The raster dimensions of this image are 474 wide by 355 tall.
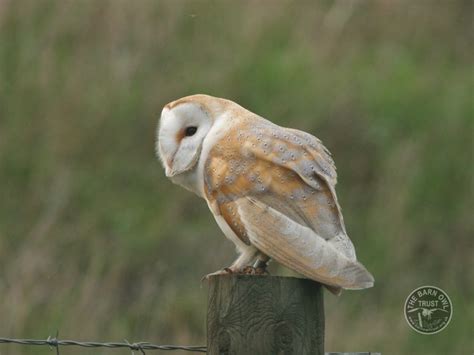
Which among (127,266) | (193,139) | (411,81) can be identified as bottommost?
(193,139)

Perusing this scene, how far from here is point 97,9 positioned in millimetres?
9367

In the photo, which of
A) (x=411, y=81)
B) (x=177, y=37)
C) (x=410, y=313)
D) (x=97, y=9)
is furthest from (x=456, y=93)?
(x=410, y=313)

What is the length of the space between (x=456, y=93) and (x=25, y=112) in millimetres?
3960

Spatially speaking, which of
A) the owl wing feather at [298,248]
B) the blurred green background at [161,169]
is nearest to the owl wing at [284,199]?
the owl wing feather at [298,248]

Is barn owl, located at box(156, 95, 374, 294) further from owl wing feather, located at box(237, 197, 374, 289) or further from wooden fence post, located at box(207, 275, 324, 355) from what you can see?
wooden fence post, located at box(207, 275, 324, 355)

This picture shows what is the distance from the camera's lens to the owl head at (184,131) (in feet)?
13.0

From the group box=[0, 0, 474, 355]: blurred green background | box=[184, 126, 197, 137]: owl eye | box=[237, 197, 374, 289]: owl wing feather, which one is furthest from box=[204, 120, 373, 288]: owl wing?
box=[0, 0, 474, 355]: blurred green background

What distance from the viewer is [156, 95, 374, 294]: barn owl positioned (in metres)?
3.45

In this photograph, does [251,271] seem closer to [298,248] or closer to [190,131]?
[298,248]

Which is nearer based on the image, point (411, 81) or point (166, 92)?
point (166, 92)

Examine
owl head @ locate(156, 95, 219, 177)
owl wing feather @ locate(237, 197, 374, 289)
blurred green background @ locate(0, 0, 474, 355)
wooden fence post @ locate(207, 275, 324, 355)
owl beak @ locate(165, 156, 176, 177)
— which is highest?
blurred green background @ locate(0, 0, 474, 355)

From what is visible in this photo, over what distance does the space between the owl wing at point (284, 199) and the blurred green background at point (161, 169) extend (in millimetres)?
2450

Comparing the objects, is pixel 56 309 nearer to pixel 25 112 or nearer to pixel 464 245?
pixel 25 112

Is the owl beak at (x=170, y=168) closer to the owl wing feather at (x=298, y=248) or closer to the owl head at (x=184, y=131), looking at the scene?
the owl head at (x=184, y=131)
